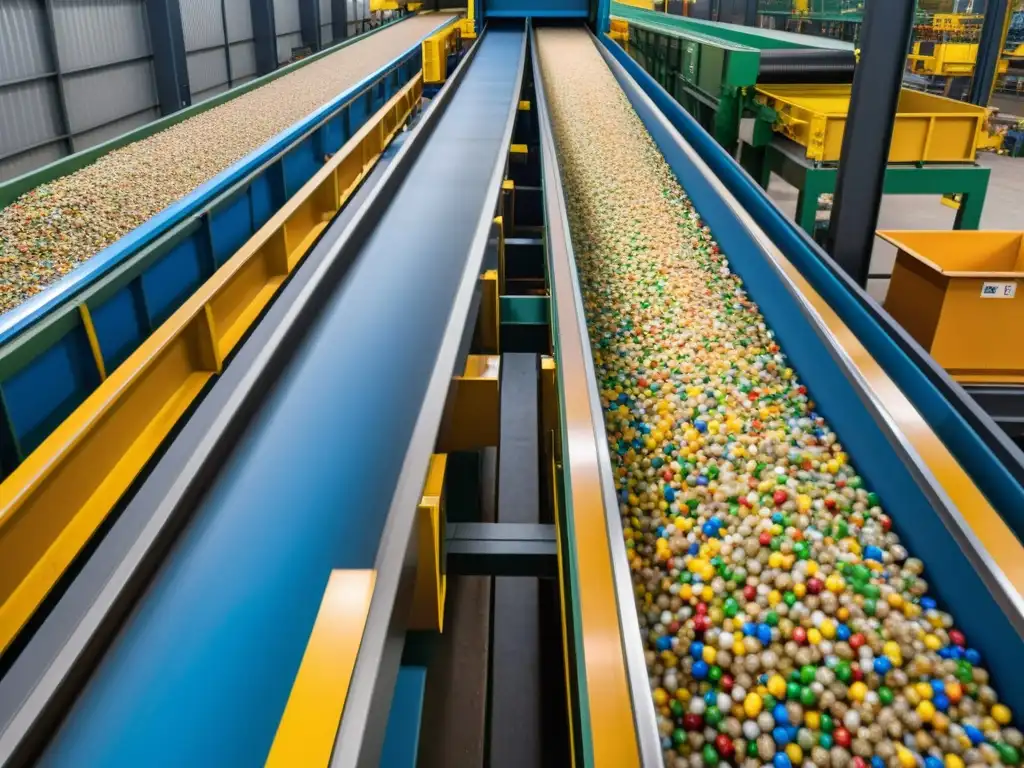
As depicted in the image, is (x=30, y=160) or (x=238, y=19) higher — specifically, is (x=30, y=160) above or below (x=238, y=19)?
below

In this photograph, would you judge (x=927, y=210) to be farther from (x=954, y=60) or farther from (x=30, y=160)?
(x=30, y=160)

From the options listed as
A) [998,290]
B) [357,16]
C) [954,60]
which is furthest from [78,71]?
[357,16]

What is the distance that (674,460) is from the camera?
1.84m

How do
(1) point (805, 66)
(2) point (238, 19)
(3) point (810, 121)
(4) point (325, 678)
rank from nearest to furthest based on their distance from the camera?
(4) point (325, 678)
(3) point (810, 121)
(1) point (805, 66)
(2) point (238, 19)

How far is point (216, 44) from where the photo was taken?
1083 centimetres

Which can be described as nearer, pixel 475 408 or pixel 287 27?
pixel 475 408

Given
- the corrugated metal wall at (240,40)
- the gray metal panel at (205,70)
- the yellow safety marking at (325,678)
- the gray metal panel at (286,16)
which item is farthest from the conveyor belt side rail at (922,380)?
the gray metal panel at (286,16)

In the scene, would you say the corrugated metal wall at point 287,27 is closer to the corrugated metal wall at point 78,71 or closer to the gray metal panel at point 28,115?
the corrugated metal wall at point 78,71

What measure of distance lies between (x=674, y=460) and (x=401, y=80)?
24.0 ft

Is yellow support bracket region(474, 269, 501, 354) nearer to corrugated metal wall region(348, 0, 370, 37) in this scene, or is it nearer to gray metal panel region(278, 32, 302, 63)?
gray metal panel region(278, 32, 302, 63)

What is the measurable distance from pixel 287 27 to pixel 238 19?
8.63ft

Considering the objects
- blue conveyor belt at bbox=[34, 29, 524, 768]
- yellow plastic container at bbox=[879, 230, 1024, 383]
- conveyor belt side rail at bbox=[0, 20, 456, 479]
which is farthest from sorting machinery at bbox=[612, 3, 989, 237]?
conveyor belt side rail at bbox=[0, 20, 456, 479]

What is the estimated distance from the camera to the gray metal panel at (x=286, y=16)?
1341cm

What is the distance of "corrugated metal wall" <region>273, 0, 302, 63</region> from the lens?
13.5m
